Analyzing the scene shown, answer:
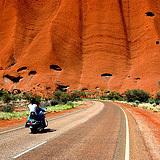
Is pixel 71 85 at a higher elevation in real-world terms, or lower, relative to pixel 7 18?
lower

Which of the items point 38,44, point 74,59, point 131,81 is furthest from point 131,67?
point 38,44

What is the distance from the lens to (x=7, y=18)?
267ft

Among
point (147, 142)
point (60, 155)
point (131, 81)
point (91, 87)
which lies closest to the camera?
point (60, 155)

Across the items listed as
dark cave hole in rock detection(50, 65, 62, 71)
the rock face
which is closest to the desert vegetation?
the rock face

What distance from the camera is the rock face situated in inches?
2584

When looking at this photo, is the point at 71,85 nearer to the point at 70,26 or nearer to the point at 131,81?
the point at 131,81

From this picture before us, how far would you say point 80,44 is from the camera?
77.7 meters

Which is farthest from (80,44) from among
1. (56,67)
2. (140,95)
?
(140,95)

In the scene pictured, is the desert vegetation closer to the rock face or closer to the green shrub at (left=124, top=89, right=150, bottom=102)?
the green shrub at (left=124, top=89, right=150, bottom=102)

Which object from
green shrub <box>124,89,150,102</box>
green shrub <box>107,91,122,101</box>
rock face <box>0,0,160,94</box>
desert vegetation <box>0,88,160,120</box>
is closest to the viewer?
desert vegetation <box>0,88,160,120</box>

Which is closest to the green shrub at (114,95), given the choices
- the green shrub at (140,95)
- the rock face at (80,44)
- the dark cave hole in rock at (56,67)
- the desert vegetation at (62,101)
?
the desert vegetation at (62,101)

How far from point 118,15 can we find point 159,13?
19883mm

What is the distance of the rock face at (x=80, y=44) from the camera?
65.6 m

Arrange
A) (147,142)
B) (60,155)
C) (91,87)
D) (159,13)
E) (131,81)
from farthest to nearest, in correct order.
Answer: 1. (159,13)
2. (91,87)
3. (131,81)
4. (147,142)
5. (60,155)
